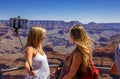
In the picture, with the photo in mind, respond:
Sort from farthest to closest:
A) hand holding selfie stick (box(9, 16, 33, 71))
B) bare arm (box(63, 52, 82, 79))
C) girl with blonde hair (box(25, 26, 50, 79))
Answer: hand holding selfie stick (box(9, 16, 33, 71))
girl with blonde hair (box(25, 26, 50, 79))
bare arm (box(63, 52, 82, 79))

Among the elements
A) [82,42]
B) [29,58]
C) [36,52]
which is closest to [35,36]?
[36,52]

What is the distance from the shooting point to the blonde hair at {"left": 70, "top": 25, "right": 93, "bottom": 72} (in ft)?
10.7

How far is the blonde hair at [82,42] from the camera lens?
10.7ft

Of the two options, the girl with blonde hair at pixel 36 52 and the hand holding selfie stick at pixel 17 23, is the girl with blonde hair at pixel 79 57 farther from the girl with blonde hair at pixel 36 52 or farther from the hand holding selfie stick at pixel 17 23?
the hand holding selfie stick at pixel 17 23

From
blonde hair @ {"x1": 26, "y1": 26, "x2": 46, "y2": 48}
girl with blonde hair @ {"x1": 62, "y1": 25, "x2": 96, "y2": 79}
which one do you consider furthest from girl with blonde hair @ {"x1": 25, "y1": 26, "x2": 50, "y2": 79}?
girl with blonde hair @ {"x1": 62, "y1": 25, "x2": 96, "y2": 79}

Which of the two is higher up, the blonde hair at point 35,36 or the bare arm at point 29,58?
the blonde hair at point 35,36

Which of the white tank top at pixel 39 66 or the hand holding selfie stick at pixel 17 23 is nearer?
the white tank top at pixel 39 66

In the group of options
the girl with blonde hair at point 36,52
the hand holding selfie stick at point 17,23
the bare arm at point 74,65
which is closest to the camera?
the bare arm at point 74,65

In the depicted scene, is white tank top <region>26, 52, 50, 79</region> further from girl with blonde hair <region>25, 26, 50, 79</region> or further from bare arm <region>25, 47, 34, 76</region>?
bare arm <region>25, 47, 34, 76</region>

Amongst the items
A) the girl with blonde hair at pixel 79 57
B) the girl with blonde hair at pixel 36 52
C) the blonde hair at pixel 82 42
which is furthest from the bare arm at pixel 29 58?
the blonde hair at pixel 82 42

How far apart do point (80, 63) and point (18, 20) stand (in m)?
1.22

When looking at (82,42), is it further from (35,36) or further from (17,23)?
(17,23)

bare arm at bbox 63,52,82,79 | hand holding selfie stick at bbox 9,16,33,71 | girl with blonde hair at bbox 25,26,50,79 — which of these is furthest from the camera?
hand holding selfie stick at bbox 9,16,33,71

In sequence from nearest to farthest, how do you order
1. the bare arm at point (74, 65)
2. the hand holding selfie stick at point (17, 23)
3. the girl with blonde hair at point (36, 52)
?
the bare arm at point (74, 65), the girl with blonde hair at point (36, 52), the hand holding selfie stick at point (17, 23)
